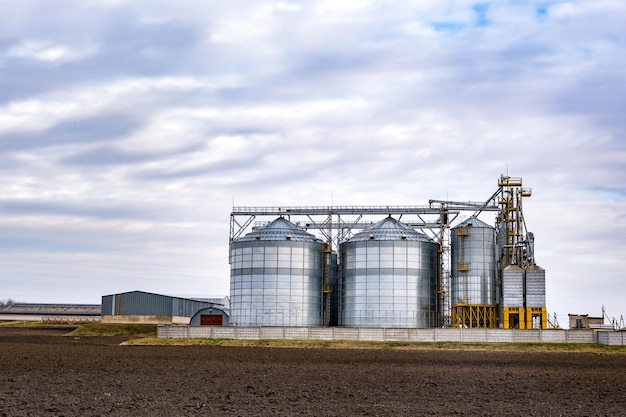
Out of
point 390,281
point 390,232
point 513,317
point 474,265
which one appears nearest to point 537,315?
point 513,317

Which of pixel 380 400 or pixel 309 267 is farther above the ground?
pixel 309 267

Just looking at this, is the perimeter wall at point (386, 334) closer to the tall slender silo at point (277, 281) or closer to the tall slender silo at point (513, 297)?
the tall slender silo at point (513, 297)

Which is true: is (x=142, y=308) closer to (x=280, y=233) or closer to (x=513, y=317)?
(x=280, y=233)

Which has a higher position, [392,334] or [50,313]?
[392,334]

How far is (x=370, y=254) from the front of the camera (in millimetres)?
85750

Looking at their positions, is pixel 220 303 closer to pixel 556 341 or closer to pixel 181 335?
pixel 181 335

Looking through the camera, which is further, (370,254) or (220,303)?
(220,303)

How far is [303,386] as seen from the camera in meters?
34.7

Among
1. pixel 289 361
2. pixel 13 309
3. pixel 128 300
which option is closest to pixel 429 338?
pixel 289 361

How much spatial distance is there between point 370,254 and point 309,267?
7178 millimetres

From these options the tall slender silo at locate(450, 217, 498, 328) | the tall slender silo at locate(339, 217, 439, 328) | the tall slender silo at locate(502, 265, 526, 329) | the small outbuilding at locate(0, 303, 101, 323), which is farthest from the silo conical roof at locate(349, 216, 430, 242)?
the small outbuilding at locate(0, 303, 101, 323)

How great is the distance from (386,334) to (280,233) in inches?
807

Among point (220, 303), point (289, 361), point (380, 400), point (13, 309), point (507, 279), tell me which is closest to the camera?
point (380, 400)

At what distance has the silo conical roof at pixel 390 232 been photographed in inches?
3403
